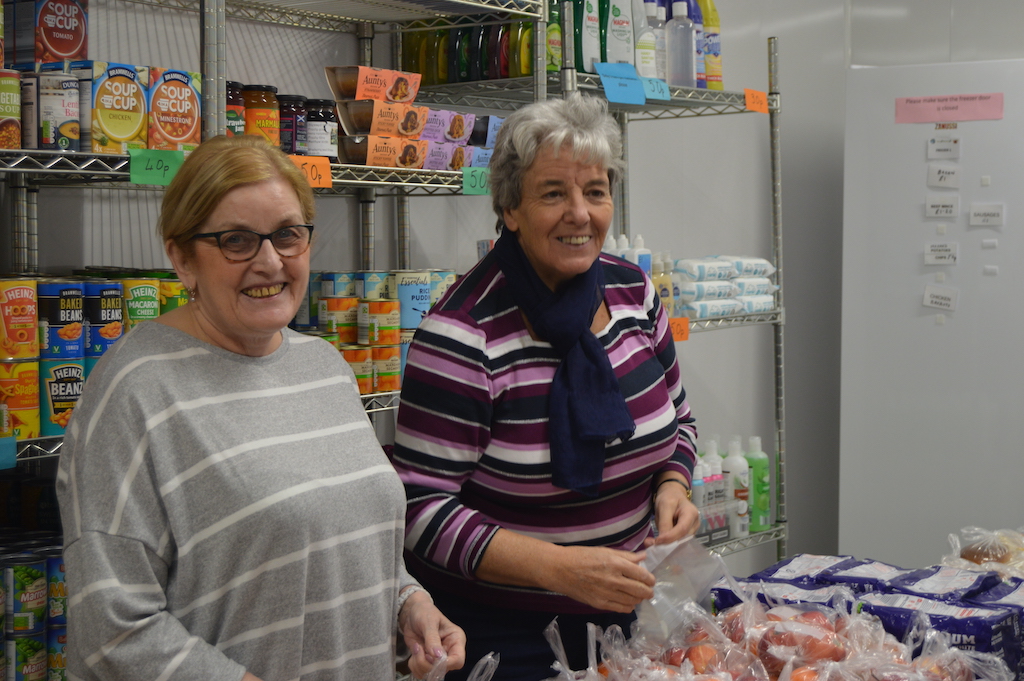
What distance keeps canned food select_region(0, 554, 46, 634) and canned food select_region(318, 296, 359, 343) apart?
0.76m

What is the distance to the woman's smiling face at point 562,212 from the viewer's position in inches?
64.9

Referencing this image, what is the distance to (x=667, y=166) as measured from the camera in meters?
3.73

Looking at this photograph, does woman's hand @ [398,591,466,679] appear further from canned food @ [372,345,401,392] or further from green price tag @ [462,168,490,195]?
green price tag @ [462,168,490,195]

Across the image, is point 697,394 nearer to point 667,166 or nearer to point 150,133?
point 667,166

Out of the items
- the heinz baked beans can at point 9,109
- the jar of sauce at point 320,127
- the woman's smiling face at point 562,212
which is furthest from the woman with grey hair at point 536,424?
the heinz baked beans can at point 9,109

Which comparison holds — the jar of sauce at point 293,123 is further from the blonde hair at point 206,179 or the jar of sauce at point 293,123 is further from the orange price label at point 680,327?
the orange price label at point 680,327

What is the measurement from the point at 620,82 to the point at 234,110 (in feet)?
3.68

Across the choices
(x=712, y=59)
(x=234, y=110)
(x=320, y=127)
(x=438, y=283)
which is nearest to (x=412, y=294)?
(x=438, y=283)

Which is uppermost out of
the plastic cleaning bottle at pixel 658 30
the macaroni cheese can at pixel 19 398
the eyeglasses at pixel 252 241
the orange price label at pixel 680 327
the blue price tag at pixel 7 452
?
the plastic cleaning bottle at pixel 658 30

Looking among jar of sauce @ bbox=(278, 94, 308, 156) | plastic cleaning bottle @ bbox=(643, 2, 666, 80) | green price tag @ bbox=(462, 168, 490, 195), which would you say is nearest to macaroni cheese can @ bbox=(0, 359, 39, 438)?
jar of sauce @ bbox=(278, 94, 308, 156)

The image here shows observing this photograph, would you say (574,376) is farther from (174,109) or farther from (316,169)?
(174,109)

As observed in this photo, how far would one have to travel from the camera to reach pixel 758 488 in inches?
131

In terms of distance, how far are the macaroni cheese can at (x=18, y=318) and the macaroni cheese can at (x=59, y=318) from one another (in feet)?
0.08

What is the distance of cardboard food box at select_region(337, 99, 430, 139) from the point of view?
2209mm
